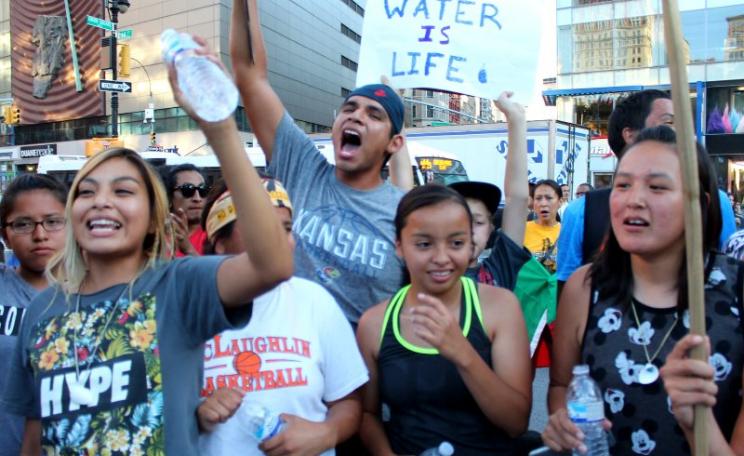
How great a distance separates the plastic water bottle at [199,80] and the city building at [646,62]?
25424 mm

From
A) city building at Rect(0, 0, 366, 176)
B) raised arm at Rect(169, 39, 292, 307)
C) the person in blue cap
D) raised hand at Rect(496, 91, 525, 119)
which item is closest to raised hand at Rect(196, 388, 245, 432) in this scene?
raised arm at Rect(169, 39, 292, 307)

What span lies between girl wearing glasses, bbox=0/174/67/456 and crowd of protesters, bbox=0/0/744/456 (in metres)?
0.14

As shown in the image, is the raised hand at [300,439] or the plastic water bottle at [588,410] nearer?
the plastic water bottle at [588,410]

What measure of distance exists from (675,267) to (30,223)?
8.33 feet

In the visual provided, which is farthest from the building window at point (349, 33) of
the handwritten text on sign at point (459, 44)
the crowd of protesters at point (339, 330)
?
the crowd of protesters at point (339, 330)

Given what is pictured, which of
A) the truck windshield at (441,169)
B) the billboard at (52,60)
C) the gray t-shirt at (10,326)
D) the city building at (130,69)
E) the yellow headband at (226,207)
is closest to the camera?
the yellow headband at (226,207)

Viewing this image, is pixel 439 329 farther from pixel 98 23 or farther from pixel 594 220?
pixel 98 23

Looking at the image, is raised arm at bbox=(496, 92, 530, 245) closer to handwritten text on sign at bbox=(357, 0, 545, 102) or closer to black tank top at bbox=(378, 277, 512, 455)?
handwritten text on sign at bbox=(357, 0, 545, 102)

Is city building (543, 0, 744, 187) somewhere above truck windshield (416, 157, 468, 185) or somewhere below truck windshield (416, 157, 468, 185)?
above

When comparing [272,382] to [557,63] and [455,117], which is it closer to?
[557,63]

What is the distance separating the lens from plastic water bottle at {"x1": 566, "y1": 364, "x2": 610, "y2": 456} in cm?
164

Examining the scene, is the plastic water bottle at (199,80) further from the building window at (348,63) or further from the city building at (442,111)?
the city building at (442,111)

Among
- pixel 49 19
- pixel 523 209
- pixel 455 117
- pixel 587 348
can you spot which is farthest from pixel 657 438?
pixel 455 117

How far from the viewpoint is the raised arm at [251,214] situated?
4.56 ft
